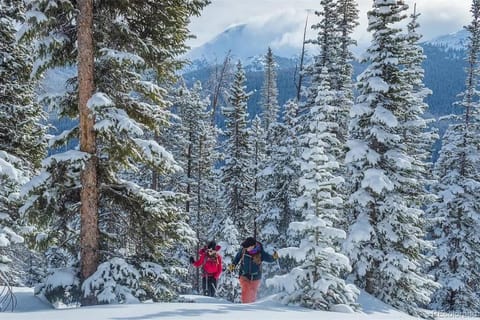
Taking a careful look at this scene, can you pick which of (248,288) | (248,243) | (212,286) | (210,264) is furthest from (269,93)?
(248,288)

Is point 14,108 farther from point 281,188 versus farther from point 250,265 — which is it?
point 281,188

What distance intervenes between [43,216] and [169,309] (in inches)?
139

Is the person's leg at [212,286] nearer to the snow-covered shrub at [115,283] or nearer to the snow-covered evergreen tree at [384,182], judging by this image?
the snow-covered evergreen tree at [384,182]

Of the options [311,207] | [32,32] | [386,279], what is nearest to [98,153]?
[32,32]

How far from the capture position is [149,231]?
9516 mm

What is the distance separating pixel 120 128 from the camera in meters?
8.11

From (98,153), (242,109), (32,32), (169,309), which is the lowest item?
(169,309)

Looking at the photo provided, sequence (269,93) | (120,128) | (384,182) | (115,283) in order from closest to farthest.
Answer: (120,128), (115,283), (384,182), (269,93)

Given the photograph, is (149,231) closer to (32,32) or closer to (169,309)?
(169,309)

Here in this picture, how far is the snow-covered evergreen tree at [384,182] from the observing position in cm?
1569

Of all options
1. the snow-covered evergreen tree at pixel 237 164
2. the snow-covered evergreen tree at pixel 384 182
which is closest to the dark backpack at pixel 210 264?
the snow-covered evergreen tree at pixel 384 182

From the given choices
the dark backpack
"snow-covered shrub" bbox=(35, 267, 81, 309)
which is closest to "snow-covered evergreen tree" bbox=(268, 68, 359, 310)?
"snow-covered shrub" bbox=(35, 267, 81, 309)

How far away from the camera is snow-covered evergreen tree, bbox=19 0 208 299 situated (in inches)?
329

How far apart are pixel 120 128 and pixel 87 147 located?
43.1 inches
